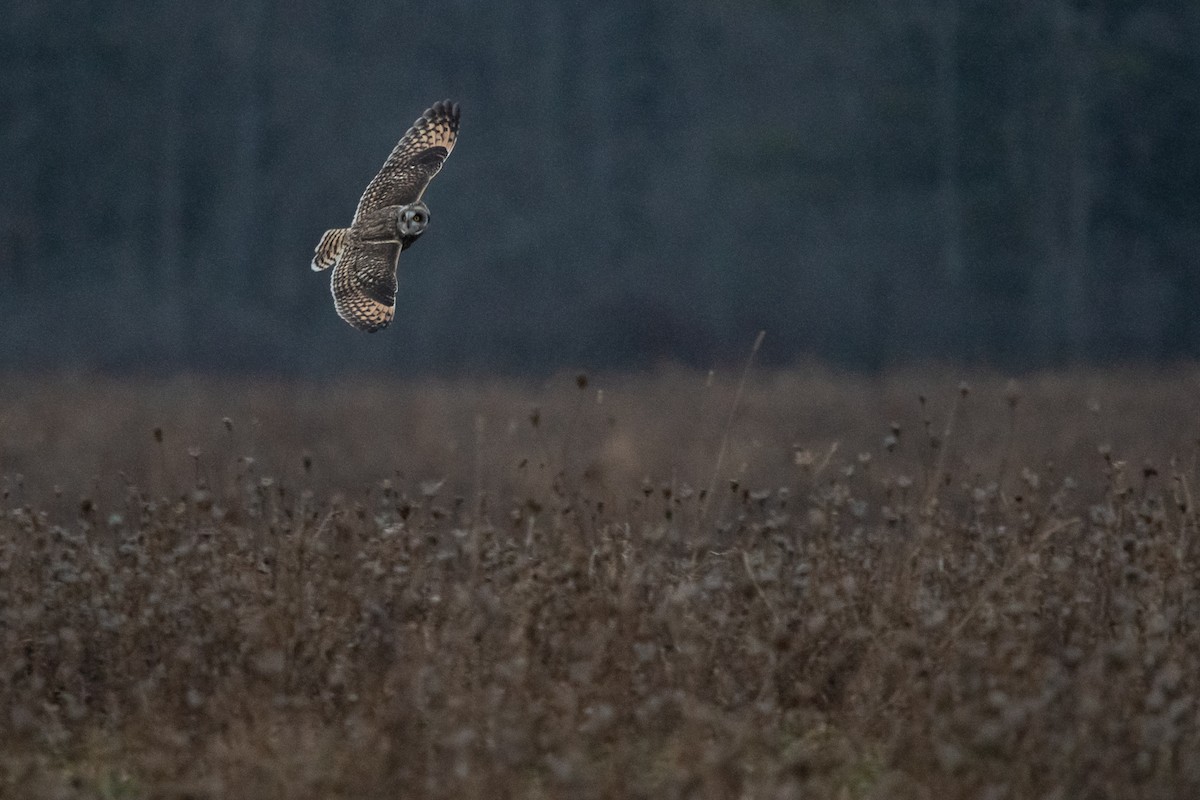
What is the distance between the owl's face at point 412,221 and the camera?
17.2 ft

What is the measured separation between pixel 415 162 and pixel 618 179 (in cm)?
3360

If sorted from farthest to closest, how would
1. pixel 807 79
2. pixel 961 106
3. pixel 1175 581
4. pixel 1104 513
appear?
1. pixel 807 79
2. pixel 961 106
3. pixel 1104 513
4. pixel 1175 581

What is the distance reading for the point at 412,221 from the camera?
529cm

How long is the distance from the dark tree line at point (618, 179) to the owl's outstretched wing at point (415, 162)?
20.1m

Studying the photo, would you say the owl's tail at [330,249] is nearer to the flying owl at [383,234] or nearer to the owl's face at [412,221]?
the flying owl at [383,234]

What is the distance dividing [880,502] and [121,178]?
28.6 metres

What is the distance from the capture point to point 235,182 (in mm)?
37500

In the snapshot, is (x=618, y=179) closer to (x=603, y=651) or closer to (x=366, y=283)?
(x=366, y=283)

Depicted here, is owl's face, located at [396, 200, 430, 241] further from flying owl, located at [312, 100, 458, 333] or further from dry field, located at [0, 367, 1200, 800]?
dry field, located at [0, 367, 1200, 800]

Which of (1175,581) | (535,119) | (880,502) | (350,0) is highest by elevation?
(350,0)

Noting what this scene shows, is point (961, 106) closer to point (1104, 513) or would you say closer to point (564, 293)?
point (564, 293)

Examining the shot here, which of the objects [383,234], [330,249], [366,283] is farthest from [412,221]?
[330,249]

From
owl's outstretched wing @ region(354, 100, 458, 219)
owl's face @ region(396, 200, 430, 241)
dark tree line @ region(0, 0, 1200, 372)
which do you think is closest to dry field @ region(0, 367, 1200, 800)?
owl's face @ region(396, 200, 430, 241)

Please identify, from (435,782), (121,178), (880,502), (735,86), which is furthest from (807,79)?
(435,782)
